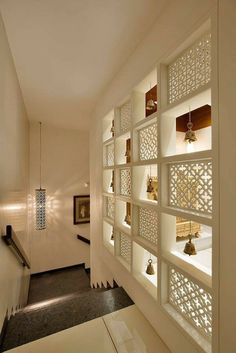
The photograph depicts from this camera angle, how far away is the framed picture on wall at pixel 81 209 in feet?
13.6

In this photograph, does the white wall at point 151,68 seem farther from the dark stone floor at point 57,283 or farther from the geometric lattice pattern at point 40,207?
the geometric lattice pattern at point 40,207

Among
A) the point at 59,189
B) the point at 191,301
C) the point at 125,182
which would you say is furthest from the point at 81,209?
the point at 191,301

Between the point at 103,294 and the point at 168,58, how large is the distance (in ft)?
7.21

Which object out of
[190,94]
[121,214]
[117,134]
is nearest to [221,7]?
[190,94]

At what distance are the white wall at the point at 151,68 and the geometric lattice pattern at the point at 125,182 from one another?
0.57 m

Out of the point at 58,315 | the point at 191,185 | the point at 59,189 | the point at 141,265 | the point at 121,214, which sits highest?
the point at 191,185

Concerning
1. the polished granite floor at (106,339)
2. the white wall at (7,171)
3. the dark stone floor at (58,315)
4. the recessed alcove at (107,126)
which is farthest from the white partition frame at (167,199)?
the white wall at (7,171)

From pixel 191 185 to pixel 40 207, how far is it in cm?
349

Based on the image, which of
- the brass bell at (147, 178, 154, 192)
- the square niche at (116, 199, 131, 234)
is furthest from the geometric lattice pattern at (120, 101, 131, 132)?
the square niche at (116, 199, 131, 234)

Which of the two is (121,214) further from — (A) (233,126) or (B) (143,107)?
(A) (233,126)

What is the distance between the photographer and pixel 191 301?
1044 mm

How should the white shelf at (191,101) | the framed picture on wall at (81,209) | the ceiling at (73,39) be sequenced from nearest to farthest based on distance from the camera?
the white shelf at (191,101) < the ceiling at (73,39) < the framed picture on wall at (81,209)

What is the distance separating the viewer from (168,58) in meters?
1.14

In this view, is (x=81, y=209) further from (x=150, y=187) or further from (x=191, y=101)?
(x=191, y=101)
